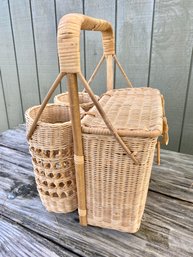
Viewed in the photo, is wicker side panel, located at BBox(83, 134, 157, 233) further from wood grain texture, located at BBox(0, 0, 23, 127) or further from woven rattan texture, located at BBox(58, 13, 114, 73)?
wood grain texture, located at BBox(0, 0, 23, 127)

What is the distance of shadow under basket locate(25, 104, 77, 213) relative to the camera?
0.46 meters

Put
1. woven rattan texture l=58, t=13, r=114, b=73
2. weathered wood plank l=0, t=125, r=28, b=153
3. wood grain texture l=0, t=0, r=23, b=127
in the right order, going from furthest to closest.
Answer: wood grain texture l=0, t=0, r=23, b=127, weathered wood plank l=0, t=125, r=28, b=153, woven rattan texture l=58, t=13, r=114, b=73

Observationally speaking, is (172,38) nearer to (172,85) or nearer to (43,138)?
(172,85)

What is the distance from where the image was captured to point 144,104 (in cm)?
57

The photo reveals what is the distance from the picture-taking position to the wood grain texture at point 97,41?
0.86 metres

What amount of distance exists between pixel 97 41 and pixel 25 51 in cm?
43

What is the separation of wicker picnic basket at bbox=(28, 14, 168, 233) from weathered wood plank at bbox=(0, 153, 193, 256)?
3 centimetres

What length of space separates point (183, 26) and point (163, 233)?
2.31 ft

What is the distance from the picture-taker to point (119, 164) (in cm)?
44

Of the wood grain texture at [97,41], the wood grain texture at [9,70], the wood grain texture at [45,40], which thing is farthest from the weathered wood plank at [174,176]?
the wood grain texture at [9,70]

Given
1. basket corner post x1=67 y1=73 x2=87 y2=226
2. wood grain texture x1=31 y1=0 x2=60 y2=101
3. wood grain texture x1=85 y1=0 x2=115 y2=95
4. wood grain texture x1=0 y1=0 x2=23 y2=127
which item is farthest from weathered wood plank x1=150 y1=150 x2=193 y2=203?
wood grain texture x1=0 y1=0 x2=23 y2=127

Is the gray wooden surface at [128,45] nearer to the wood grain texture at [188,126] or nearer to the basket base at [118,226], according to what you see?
the wood grain texture at [188,126]

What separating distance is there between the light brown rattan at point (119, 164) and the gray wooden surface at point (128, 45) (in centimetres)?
38

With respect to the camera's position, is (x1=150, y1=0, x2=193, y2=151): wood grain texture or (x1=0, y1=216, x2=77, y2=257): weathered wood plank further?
(x1=150, y1=0, x2=193, y2=151): wood grain texture
